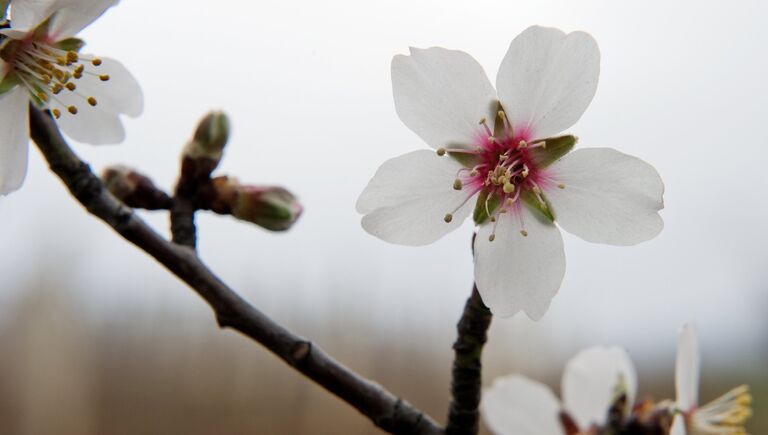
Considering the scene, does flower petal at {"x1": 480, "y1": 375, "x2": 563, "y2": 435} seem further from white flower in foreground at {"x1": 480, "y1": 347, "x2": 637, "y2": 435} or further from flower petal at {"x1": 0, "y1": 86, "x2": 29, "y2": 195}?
flower petal at {"x1": 0, "y1": 86, "x2": 29, "y2": 195}

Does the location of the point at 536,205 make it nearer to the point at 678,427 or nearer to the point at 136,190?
the point at 678,427

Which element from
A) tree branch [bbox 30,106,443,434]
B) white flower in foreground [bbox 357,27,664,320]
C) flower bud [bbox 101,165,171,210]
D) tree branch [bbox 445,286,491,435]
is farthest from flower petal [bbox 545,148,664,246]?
flower bud [bbox 101,165,171,210]

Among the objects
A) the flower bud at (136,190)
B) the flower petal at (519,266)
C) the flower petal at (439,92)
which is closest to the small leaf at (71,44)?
the flower bud at (136,190)

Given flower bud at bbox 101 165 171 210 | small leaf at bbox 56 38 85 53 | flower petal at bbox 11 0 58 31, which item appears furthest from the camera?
flower bud at bbox 101 165 171 210

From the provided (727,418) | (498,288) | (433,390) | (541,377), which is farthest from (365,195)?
(541,377)

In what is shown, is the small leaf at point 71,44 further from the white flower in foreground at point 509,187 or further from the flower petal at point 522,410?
the flower petal at point 522,410
